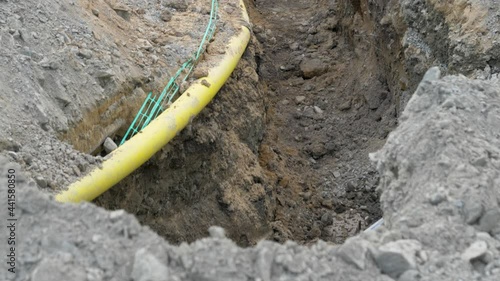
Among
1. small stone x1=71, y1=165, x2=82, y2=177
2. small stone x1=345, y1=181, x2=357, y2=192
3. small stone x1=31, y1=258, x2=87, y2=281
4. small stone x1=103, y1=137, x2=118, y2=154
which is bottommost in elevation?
small stone x1=345, y1=181, x2=357, y2=192

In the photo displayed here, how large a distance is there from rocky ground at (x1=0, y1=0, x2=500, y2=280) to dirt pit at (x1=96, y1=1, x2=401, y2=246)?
0.02 m

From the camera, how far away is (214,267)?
2.20 meters

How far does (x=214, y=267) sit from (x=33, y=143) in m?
1.74

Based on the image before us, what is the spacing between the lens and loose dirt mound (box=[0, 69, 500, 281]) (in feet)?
7.18

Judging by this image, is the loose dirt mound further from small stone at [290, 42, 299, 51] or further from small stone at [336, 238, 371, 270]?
small stone at [290, 42, 299, 51]

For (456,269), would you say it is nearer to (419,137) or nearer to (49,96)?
(419,137)

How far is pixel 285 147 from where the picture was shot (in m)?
6.07

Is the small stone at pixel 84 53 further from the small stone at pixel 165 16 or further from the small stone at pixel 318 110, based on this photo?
the small stone at pixel 318 110

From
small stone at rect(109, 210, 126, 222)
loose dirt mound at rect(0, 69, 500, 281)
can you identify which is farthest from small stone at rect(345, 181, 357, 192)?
small stone at rect(109, 210, 126, 222)

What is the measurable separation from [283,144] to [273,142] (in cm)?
16

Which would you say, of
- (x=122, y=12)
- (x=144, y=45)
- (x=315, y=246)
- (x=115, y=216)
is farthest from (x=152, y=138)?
(x=315, y=246)

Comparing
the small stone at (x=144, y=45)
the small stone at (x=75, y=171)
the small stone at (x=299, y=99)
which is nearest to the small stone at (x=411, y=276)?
the small stone at (x=75, y=171)

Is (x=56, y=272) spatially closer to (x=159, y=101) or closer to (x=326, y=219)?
(x=159, y=101)

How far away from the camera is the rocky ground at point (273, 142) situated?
89.6 inches
